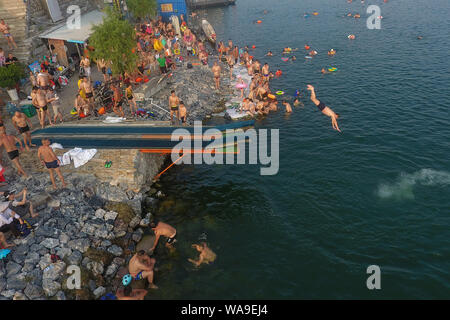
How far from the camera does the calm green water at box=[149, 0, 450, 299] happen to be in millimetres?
11148

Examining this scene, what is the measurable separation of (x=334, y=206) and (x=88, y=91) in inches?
633

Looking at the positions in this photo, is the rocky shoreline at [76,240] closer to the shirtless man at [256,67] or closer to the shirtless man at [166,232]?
the shirtless man at [166,232]

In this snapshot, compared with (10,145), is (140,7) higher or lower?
higher

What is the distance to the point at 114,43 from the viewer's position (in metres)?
19.0

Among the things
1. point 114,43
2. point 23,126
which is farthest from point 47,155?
point 114,43

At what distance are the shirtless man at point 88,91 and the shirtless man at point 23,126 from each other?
3697 millimetres

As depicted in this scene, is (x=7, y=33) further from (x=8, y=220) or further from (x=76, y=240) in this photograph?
(x=76, y=240)

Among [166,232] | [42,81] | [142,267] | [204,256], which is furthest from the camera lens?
[42,81]

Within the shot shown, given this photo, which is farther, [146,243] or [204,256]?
[146,243]

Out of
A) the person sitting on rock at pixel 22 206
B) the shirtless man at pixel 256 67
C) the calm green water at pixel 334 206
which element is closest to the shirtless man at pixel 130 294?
the calm green water at pixel 334 206

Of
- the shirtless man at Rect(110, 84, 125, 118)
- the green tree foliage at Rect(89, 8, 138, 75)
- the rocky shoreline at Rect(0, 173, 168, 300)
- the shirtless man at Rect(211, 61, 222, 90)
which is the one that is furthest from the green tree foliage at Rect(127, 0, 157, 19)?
the rocky shoreline at Rect(0, 173, 168, 300)

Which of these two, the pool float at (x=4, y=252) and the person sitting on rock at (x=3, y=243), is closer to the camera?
the pool float at (x=4, y=252)

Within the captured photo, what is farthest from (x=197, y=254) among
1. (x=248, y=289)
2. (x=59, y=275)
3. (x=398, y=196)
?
(x=398, y=196)

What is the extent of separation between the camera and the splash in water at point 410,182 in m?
14.5
